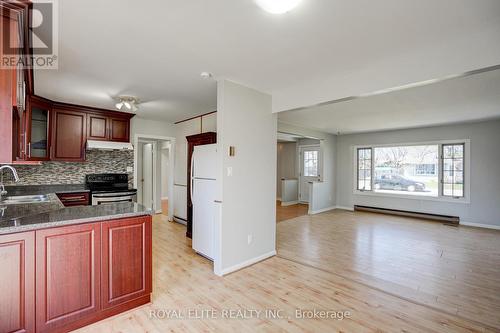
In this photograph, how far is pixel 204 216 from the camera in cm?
342

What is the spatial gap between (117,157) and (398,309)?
5303 mm

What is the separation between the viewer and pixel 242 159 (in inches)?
126

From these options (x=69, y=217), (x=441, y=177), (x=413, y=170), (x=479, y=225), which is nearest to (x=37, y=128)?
(x=69, y=217)

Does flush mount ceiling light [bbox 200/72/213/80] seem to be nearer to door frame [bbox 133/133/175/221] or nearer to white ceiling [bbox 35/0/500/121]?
white ceiling [bbox 35/0/500/121]

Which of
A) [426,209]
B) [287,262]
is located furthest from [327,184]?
[287,262]

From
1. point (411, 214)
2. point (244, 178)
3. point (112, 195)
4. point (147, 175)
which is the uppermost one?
point (244, 178)

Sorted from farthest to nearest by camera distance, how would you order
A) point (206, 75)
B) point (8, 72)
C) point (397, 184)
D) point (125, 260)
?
point (397, 184) < point (206, 75) < point (125, 260) < point (8, 72)

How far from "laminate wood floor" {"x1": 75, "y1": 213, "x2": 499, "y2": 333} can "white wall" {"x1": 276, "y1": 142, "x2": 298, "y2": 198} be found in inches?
243

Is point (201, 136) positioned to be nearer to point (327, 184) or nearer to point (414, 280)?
point (414, 280)

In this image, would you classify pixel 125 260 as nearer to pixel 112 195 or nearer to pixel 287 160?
pixel 112 195

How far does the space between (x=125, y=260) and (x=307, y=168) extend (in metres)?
7.39

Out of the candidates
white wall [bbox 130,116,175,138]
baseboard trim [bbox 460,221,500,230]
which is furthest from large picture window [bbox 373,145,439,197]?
white wall [bbox 130,116,175,138]

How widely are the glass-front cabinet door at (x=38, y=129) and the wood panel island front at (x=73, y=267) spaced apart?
2.50 meters

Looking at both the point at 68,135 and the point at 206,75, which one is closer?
the point at 206,75
